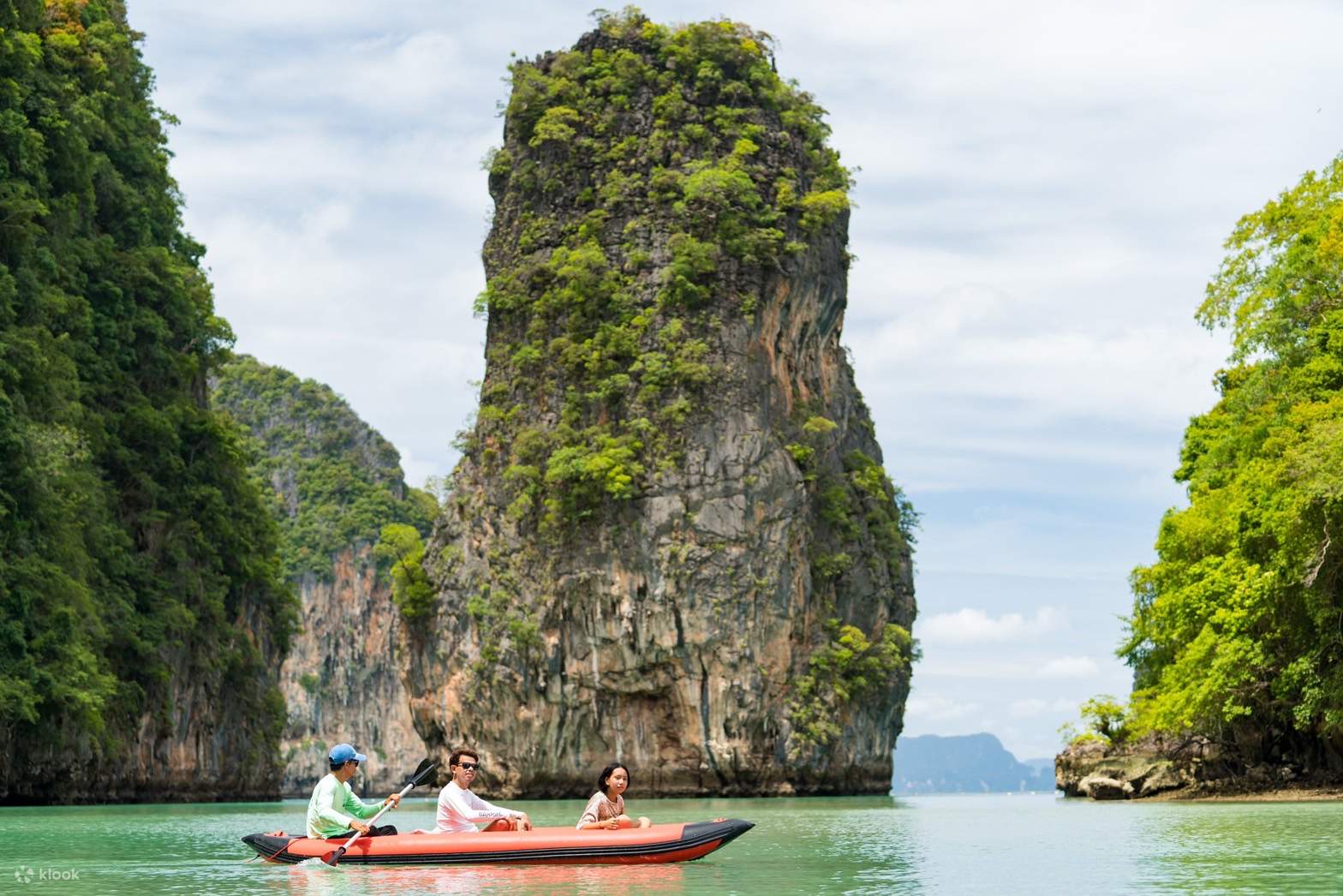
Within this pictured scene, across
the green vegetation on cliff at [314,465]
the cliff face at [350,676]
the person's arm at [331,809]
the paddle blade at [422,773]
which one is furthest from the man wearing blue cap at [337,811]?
the green vegetation on cliff at [314,465]

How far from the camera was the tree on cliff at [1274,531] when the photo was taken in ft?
→ 85.6

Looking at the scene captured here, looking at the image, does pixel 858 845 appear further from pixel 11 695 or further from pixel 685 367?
pixel 685 367

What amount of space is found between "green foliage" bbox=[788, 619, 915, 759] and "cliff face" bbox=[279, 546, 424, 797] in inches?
2561

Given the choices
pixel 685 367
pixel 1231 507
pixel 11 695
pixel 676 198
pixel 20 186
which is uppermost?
pixel 676 198

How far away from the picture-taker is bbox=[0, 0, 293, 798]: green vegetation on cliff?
38.5 meters

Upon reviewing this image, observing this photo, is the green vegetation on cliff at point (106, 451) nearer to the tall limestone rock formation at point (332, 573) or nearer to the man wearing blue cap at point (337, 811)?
the man wearing blue cap at point (337, 811)

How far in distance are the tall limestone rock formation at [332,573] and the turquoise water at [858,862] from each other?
8531 centimetres

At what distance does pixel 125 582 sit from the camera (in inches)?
1812

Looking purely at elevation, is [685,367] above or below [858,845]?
above

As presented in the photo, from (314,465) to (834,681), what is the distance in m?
75.3

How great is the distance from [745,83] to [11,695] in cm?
3330

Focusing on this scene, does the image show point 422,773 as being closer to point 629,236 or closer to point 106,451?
point 106,451

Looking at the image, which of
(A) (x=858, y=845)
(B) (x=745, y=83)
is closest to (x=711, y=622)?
(B) (x=745, y=83)

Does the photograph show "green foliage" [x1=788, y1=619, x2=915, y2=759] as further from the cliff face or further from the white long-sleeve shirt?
the cliff face
